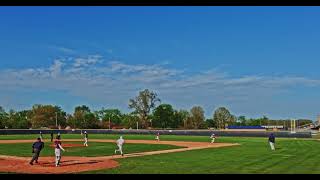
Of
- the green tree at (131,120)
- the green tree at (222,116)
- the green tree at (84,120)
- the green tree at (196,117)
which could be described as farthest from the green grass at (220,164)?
the green tree at (222,116)

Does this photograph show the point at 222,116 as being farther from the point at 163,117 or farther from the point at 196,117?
the point at 163,117

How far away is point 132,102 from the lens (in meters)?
150

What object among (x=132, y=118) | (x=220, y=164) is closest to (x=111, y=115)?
(x=132, y=118)

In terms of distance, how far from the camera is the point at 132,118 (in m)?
146

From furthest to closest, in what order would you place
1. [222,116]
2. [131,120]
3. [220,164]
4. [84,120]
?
[222,116], [131,120], [84,120], [220,164]

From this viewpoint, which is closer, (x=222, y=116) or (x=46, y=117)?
(x=46, y=117)

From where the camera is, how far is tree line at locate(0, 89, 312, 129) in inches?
5354

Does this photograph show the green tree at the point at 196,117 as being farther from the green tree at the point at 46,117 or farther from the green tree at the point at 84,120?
the green tree at the point at 46,117

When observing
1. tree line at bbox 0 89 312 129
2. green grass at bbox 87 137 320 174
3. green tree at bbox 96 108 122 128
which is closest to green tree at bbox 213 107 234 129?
tree line at bbox 0 89 312 129
